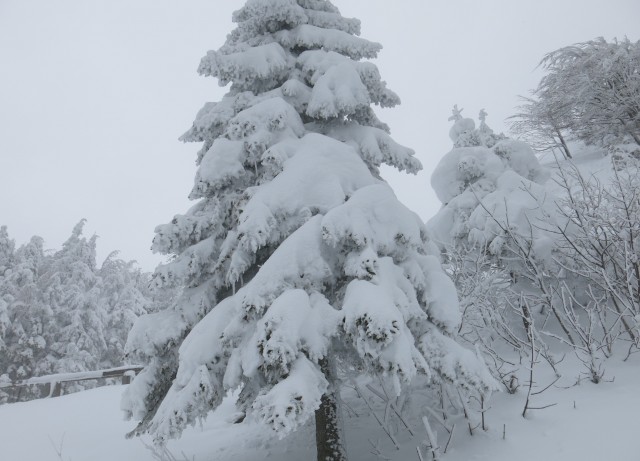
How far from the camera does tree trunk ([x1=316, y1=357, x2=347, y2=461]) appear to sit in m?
5.23

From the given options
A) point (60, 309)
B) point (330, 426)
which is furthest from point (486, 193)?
point (60, 309)

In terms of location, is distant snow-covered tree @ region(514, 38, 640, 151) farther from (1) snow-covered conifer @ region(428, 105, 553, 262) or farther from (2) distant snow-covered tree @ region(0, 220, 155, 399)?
(2) distant snow-covered tree @ region(0, 220, 155, 399)

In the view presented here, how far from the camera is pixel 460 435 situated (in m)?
5.82

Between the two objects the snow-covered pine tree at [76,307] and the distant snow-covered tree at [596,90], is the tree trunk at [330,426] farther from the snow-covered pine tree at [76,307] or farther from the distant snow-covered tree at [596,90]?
the snow-covered pine tree at [76,307]

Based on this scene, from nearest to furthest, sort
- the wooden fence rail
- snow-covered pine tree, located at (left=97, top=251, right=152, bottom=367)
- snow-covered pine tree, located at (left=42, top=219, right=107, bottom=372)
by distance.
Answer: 1. the wooden fence rail
2. snow-covered pine tree, located at (left=42, top=219, right=107, bottom=372)
3. snow-covered pine tree, located at (left=97, top=251, right=152, bottom=367)

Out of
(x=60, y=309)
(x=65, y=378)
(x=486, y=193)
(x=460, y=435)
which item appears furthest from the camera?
(x=60, y=309)

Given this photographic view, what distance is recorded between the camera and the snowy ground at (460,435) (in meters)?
4.78

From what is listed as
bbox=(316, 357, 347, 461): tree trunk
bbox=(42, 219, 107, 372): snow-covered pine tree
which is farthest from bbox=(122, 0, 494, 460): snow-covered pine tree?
bbox=(42, 219, 107, 372): snow-covered pine tree

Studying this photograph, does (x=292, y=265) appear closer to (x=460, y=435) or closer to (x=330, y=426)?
(x=330, y=426)

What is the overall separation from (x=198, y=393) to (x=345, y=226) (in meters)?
2.53

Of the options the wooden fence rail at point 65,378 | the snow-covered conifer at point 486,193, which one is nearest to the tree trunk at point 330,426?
the snow-covered conifer at point 486,193

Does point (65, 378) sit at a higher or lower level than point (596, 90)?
lower

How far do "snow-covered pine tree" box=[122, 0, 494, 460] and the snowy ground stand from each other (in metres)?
1.34

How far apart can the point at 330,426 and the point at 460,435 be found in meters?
1.98
